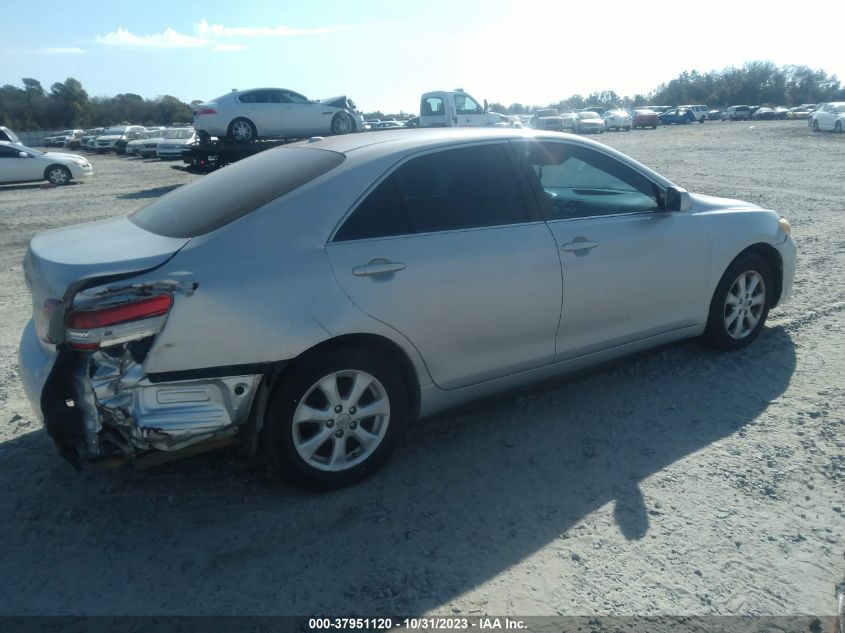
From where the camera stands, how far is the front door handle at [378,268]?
134 inches

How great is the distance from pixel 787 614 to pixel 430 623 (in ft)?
4.42

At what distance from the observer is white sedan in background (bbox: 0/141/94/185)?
66.0 ft

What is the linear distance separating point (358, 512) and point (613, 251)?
85.9 inches

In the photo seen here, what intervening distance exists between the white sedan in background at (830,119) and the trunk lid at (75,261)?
39611 millimetres

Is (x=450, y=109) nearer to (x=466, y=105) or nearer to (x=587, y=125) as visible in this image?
(x=466, y=105)

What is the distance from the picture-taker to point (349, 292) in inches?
132

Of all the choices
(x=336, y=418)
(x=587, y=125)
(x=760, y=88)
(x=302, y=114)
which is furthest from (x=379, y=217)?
(x=760, y=88)

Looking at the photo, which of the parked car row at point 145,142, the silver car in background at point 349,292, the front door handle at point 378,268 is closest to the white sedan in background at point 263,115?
the parked car row at point 145,142

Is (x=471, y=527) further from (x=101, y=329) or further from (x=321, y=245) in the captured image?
(x=101, y=329)

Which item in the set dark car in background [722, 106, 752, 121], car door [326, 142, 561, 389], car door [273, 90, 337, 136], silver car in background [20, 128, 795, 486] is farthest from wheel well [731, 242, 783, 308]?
dark car in background [722, 106, 752, 121]

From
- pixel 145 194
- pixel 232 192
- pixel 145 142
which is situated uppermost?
pixel 232 192

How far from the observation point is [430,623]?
8.63ft

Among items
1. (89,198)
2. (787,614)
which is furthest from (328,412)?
(89,198)

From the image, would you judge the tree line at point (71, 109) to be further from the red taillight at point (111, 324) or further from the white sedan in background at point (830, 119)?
the red taillight at point (111, 324)
